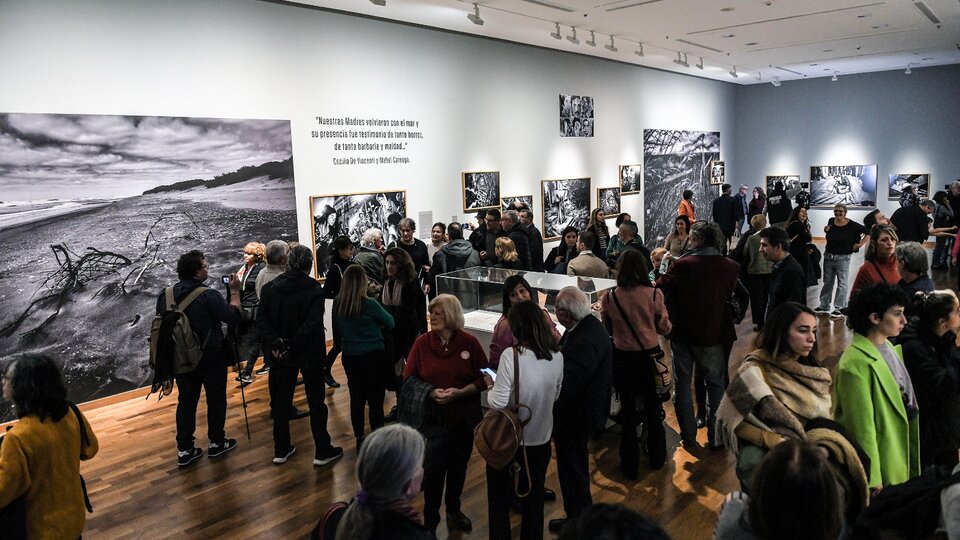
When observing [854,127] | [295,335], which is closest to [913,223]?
Result: [854,127]

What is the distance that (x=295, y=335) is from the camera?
5062mm

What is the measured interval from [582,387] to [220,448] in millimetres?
3438

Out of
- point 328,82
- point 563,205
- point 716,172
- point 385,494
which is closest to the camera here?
point 385,494

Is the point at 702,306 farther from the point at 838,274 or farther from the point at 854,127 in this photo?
the point at 854,127

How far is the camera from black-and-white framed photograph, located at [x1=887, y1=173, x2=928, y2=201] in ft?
57.2

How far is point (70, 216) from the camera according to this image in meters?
6.47

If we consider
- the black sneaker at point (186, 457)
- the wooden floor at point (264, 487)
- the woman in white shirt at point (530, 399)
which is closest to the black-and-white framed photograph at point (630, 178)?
the wooden floor at point (264, 487)

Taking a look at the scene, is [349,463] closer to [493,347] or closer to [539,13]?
[493,347]

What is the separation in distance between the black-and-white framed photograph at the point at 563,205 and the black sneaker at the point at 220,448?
7.92 m

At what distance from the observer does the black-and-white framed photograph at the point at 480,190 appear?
35.3ft

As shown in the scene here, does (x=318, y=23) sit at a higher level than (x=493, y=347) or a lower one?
higher

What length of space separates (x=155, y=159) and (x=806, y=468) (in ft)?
23.1

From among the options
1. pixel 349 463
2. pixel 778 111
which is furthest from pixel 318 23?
pixel 778 111

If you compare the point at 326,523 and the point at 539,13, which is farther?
the point at 539,13
